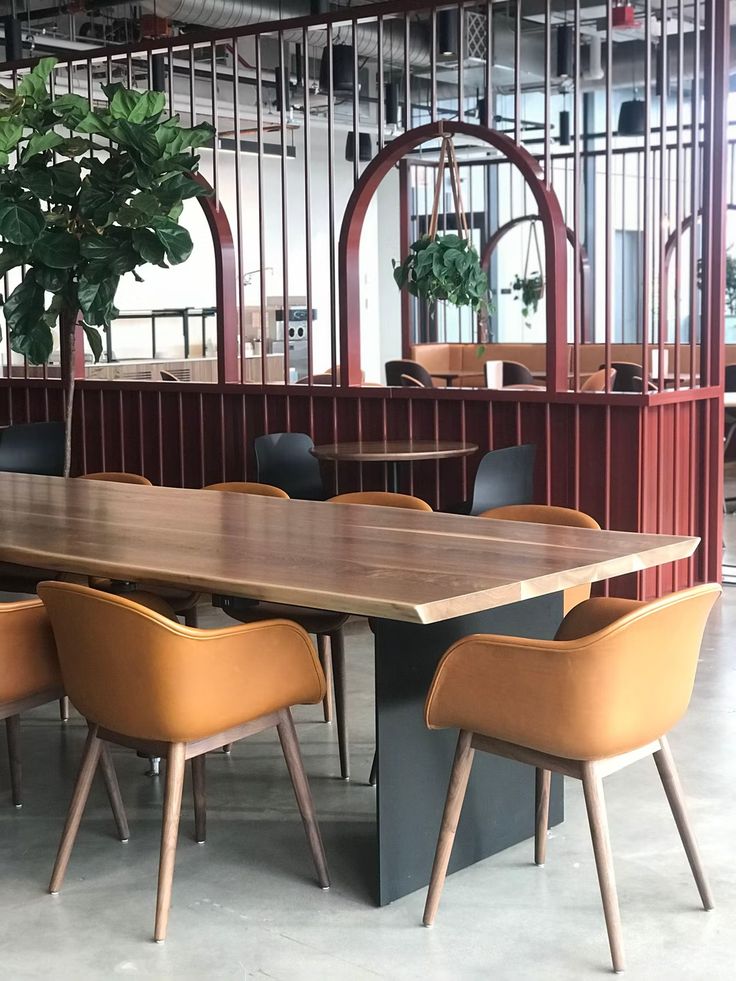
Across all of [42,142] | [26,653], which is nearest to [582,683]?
[26,653]

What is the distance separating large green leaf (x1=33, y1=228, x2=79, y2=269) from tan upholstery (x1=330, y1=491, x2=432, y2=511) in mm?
1815

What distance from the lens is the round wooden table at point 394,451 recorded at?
5824mm

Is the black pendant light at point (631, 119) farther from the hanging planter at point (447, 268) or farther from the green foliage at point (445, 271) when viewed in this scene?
the green foliage at point (445, 271)

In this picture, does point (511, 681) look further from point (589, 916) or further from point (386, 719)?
point (589, 916)

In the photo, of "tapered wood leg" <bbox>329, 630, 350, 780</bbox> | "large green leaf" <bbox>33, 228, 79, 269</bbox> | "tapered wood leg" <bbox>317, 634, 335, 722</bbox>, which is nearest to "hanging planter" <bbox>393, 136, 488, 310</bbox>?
"large green leaf" <bbox>33, 228, 79, 269</bbox>

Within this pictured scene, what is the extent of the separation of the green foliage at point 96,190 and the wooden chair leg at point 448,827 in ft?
10.0

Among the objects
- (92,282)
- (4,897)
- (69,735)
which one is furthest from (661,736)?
(92,282)

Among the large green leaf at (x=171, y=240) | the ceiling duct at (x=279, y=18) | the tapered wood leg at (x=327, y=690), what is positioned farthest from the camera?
the ceiling duct at (x=279, y=18)

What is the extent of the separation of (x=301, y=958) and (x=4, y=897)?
2.58 feet

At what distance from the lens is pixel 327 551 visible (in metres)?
3.19

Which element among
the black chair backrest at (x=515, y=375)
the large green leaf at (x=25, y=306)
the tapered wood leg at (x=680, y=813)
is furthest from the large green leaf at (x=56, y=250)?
the black chair backrest at (x=515, y=375)

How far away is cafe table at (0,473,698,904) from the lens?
2.76m

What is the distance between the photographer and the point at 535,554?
309 cm

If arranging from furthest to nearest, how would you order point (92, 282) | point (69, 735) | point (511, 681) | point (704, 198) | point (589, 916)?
point (704, 198), point (92, 282), point (69, 735), point (589, 916), point (511, 681)
